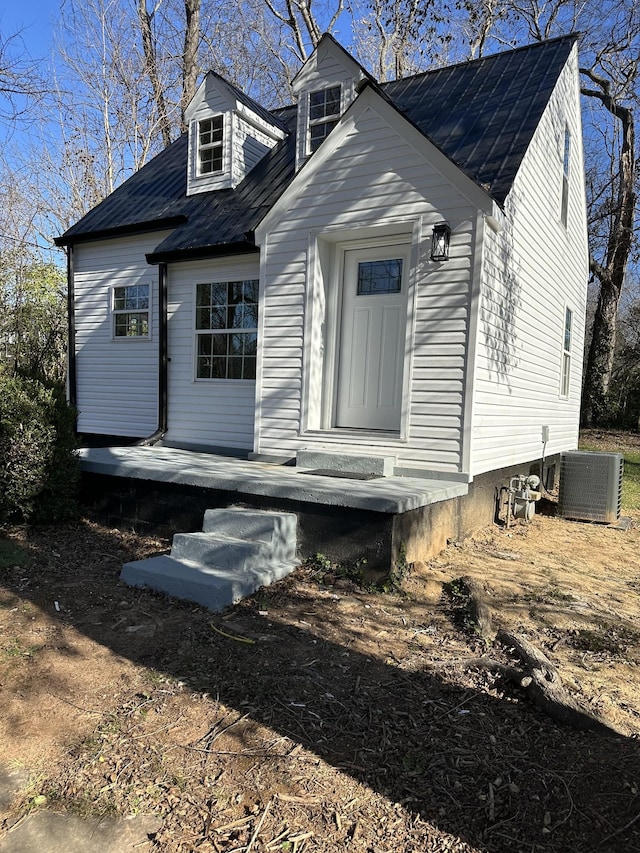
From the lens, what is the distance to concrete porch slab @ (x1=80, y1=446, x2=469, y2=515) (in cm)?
455

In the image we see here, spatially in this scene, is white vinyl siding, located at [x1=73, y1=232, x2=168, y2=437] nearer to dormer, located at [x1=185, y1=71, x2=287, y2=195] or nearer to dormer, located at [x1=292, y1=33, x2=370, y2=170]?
dormer, located at [x1=185, y1=71, x2=287, y2=195]

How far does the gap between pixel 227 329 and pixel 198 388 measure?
984 millimetres

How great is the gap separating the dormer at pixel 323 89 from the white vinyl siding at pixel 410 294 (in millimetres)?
1205

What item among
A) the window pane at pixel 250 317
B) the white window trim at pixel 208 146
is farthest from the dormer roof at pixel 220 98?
the window pane at pixel 250 317

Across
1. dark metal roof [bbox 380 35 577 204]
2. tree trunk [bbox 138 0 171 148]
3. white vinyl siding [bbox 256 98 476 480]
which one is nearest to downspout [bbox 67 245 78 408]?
white vinyl siding [bbox 256 98 476 480]

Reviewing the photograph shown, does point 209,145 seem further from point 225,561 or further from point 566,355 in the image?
point 225,561

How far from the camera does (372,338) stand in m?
6.60

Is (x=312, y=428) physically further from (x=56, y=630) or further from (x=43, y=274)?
(x=43, y=274)

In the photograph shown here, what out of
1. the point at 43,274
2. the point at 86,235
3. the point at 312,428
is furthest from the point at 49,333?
the point at 312,428

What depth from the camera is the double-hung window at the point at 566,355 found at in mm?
9945

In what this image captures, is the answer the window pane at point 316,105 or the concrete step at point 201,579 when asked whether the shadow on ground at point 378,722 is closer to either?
the concrete step at point 201,579

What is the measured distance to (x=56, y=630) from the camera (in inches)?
141

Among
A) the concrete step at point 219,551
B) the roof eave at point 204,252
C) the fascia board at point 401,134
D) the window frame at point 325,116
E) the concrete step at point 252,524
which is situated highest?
the window frame at point 325,116

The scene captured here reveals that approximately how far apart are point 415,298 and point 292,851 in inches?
196
